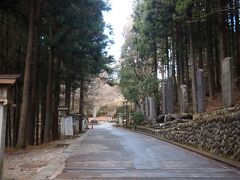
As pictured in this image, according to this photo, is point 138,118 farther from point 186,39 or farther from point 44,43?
point 44,43

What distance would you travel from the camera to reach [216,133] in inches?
575

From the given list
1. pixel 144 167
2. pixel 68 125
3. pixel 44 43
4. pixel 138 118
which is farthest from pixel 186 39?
pixel 144 167

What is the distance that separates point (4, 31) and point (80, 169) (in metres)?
15.4

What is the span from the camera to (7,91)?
858cm

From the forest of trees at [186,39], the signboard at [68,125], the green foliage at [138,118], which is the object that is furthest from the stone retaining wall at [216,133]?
the green foliage at [138,118]

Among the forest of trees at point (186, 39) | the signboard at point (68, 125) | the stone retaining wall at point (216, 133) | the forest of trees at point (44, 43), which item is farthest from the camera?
the forest of trees at point (186, 39)

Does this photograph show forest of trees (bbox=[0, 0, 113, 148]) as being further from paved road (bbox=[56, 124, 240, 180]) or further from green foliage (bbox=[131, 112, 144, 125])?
green foliage (bbox=[131, 112, 144, 125])

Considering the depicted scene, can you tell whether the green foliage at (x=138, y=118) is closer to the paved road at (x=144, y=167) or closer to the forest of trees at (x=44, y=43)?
the forest of trees at (x=44, y=43)

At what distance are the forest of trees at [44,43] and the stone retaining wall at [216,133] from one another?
757cm

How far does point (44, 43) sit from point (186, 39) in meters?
14.5

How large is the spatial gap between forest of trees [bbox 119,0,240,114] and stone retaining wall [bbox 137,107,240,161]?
18.5ft

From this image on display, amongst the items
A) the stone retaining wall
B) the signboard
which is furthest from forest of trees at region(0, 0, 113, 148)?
the stone retaining wall

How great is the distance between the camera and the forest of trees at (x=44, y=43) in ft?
61.1

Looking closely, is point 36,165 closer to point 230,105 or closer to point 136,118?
point 230,105
